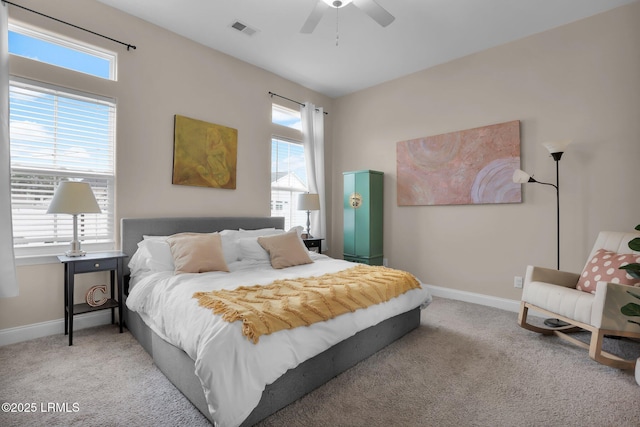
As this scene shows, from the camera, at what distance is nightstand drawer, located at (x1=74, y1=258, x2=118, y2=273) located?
2.59 metres

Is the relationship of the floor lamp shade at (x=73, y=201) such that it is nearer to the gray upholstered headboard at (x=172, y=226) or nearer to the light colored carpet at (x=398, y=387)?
the gray upholstered headboard at (x=172, y=226)

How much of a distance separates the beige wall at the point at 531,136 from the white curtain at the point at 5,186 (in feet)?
13.6

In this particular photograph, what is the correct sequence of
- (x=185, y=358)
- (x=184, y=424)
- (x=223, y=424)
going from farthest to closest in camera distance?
(x=185, y=358), (x=184, y=424), (x=223, y=424)

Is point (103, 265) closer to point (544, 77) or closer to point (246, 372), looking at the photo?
point (246, 372)

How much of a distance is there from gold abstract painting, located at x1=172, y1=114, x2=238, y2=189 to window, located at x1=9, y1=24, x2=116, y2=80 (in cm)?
78

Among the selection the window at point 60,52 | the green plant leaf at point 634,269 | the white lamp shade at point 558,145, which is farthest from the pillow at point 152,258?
the white lamp shade at point 558,145

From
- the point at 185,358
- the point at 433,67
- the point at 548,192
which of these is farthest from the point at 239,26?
the point at 548,192

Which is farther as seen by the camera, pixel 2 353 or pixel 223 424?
pixel 2 353

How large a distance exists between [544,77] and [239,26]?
3.34m

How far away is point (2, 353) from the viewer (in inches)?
94.7

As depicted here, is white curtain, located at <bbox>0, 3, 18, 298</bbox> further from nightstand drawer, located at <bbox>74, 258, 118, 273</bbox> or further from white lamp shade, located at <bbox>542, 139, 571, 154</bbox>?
white lamp shade, located at <bbox>542, 139, 571, 154</bbox>

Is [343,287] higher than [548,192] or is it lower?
lower

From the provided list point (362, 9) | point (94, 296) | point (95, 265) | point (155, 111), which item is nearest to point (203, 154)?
point (155, 111)

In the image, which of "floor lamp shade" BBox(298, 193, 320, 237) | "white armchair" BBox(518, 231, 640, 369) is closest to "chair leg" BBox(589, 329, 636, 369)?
"white armchair" BBox(518, 231, 640, 369)
